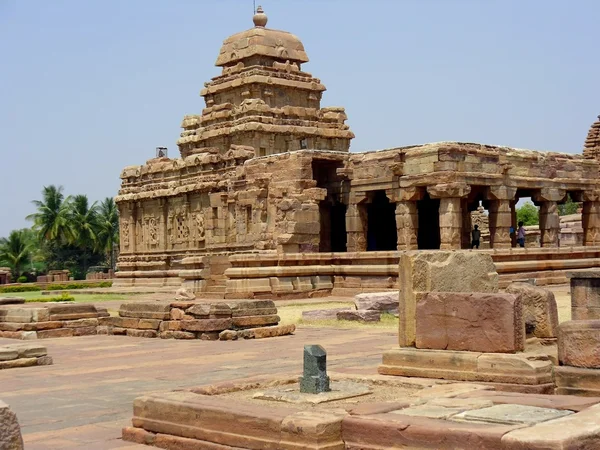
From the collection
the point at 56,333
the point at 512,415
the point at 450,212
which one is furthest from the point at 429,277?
the point at 450,212

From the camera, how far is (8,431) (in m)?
3.81

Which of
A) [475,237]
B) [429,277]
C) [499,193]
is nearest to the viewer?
[429,277]

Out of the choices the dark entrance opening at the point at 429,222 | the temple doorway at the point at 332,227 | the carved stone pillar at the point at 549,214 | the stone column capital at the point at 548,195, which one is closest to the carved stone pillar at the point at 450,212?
the stone column capital at the point at 548,195

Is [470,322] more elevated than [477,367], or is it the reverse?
[470,322]

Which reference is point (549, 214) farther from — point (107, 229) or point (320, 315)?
point (107, 229)

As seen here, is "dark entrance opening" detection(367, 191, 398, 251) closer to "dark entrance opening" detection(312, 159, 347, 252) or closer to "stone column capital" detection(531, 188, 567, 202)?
"dark entrance opening" detection(312, 159, 347, 252)

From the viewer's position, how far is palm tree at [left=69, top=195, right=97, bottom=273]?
208 feet

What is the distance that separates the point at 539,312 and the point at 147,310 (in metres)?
8.17

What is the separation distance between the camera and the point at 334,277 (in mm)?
24172

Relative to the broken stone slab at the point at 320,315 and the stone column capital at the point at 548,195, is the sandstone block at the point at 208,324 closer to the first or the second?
the broken stone slab at the point at 320,315

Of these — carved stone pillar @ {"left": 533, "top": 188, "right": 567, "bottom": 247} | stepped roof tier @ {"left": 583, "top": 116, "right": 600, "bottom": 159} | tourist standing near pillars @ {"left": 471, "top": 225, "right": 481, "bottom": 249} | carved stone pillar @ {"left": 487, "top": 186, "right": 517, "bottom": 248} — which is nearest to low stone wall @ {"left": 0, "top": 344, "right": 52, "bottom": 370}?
→ carved stone pillar @ {"left": 487, "top": 186, "right": 517, "bottom": 248}

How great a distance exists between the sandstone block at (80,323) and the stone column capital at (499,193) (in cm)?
1231

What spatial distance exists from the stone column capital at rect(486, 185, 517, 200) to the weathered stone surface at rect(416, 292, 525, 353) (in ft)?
53.7

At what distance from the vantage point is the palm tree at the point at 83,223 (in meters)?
63.3
